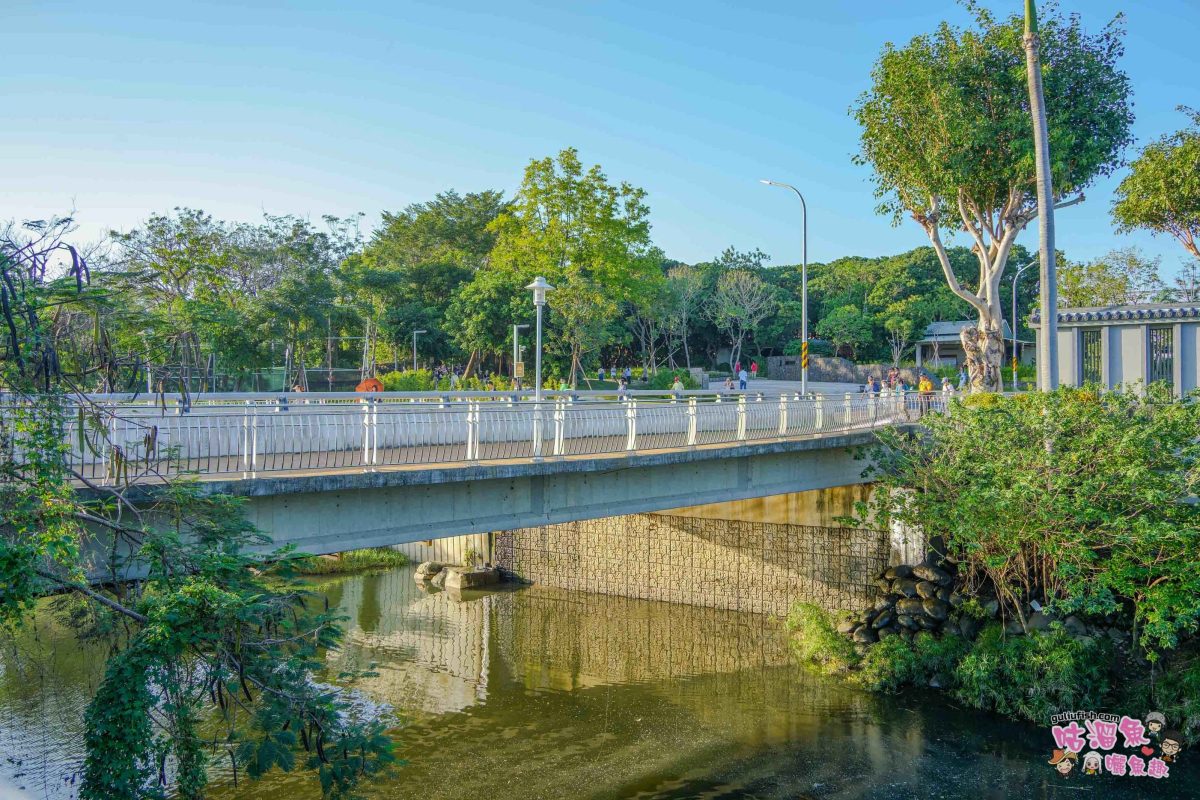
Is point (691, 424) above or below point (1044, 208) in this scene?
below

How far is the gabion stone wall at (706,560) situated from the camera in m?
21.4

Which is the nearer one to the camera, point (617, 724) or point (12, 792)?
point (12, 792)

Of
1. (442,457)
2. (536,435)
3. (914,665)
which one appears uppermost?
(536,435)

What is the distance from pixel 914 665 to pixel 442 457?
10100 mm

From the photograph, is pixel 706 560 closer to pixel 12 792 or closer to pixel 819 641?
pixel 819 641

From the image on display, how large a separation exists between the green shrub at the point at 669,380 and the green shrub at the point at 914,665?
96.3ft

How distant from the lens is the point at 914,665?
17234mm

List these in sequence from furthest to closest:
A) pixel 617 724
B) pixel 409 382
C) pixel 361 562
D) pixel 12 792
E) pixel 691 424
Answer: pixel 409 382, pixel 361 562, pixel 691 424, pixel 617 724, pixel 12 792

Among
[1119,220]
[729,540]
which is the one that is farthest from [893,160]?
[729,540]

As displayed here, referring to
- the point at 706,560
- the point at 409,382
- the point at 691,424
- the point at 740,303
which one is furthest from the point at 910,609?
the point at 740,303

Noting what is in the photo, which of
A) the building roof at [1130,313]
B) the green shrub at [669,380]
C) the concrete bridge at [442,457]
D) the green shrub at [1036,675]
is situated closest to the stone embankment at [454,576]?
the concrete bridge at [442,457]

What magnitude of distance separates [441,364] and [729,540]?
106ft

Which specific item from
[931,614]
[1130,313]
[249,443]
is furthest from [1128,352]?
[249,443]

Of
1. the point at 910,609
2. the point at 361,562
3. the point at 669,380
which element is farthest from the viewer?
the point at 669,380
